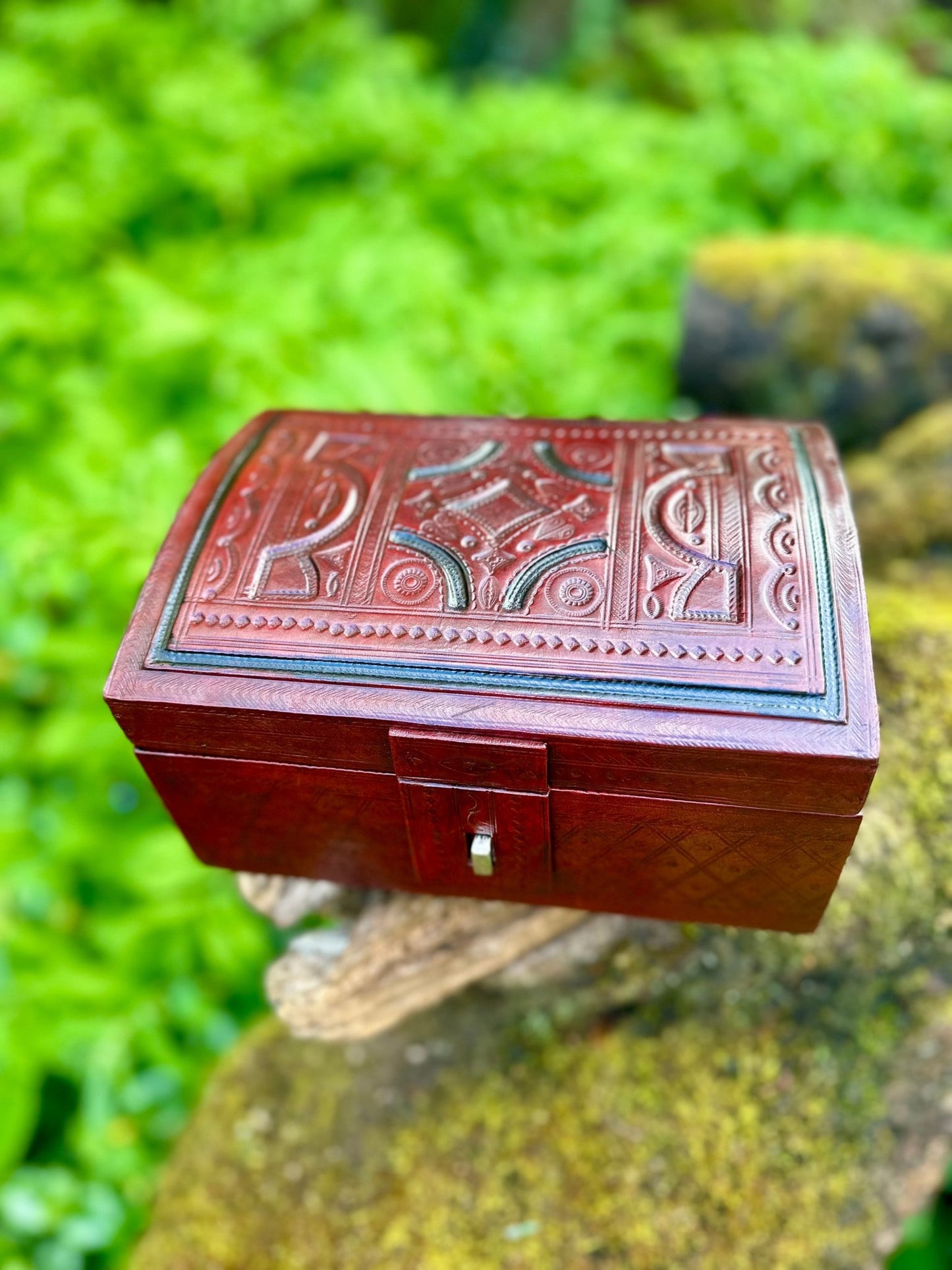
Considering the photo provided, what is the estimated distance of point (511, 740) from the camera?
134cm

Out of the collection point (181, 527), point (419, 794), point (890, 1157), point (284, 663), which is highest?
point (181, 527)

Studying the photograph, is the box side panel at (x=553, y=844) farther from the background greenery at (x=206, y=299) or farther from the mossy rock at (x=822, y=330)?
the mossy rock at (x=822, y=330)

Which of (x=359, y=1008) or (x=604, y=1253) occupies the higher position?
(x=359, y=1008)

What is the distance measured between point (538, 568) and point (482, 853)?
18.8 inches

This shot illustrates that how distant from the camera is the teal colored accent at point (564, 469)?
5.22 ft

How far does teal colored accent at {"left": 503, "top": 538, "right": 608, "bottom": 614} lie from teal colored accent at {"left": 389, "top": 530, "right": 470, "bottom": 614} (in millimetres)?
69

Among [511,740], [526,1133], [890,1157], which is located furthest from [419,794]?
[890,1157]

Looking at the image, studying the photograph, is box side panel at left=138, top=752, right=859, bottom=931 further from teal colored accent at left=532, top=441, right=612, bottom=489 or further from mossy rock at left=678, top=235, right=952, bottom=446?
mossy rock at left=678, top=235, right=952, bottom=446

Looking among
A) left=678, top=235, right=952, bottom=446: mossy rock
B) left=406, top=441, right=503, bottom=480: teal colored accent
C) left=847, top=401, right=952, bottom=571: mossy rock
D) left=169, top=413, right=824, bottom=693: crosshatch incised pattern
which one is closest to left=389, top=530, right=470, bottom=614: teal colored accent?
left=169, top=413, right=824, bottom=693: crosshatch incised pattern

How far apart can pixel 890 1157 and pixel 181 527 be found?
186 cm

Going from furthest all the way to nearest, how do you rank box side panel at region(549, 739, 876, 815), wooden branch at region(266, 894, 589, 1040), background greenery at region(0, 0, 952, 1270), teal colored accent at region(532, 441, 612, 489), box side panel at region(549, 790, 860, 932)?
background greenery at region(0, 0, 952, 1270), wooden branch at region(266, 894, 589, 1040), teal colored accent at region(532, 441, 612, 489), box side panel at region(549, 790, 860, 932), box side panel at region(549, 739, 876, 815)

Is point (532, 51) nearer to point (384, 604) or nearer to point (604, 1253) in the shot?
point (384, 604)

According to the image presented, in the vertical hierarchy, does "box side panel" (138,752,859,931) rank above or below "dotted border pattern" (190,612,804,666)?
below

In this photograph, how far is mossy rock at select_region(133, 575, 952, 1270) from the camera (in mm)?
1814
